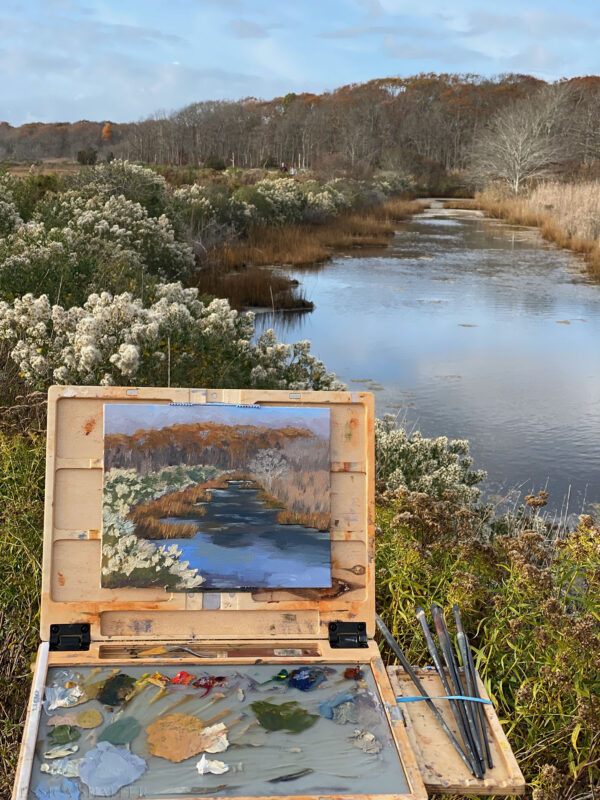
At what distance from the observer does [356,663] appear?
7.35ft

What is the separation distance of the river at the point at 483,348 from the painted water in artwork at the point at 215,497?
2908 mm

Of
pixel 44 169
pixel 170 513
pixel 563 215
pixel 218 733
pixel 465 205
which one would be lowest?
pixel 218 733

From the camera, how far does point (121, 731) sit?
1.92 meters

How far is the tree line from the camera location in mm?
42406

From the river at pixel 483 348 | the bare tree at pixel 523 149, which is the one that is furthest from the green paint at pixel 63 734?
the bare tree at pixel 523 149

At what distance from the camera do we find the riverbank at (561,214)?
62.7 feet

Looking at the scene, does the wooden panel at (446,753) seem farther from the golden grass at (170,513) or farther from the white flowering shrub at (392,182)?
the white flowering shrub at (392,182)

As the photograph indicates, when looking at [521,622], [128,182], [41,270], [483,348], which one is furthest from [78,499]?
[128,182]

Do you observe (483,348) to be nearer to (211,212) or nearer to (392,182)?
(211,212)

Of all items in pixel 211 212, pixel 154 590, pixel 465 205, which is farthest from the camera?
pixel 465 205

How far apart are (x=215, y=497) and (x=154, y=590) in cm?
31

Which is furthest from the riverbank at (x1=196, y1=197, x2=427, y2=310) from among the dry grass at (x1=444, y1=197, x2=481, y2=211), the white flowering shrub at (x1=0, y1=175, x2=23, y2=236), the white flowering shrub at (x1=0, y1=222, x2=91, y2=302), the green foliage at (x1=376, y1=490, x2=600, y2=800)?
the dry grass at (x1=444, y1=197, x2=481, y2=211)

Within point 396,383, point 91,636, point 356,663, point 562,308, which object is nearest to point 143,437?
point 91,636

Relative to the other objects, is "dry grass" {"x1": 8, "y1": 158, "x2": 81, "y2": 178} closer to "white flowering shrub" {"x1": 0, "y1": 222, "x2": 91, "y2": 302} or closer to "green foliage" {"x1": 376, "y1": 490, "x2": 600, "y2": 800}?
"white flowering shrub" {"x1": 0, "y1": 222, "x2": 91, "y2": 302}
